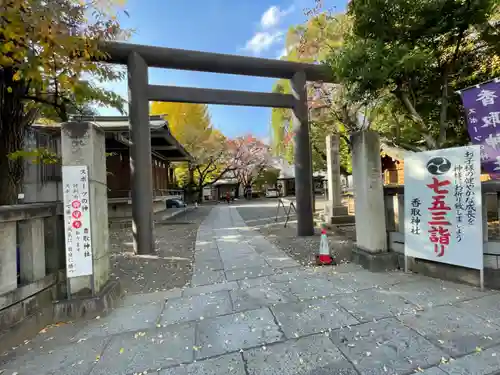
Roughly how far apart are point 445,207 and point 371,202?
1.08 metres

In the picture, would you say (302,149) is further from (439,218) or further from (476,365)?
(476,365)

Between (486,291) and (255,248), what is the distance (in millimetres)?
4553

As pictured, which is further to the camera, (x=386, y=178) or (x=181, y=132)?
(x=181, y=132)

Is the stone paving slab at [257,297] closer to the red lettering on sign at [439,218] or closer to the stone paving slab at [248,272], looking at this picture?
the stone paving slab at [248,272]

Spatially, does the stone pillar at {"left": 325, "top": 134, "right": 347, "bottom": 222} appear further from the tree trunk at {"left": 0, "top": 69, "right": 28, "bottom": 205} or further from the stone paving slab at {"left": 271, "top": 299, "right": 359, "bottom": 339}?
the tree trunk at {"left": 0, "top": 69, "right": 28, "bottom": 205}

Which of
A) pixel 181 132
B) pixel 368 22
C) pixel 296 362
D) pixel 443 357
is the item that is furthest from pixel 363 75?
pixel 181 132

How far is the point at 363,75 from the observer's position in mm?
4516

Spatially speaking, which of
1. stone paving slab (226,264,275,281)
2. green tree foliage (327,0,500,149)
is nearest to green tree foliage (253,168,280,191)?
green tree foliage (327,0,500,149)

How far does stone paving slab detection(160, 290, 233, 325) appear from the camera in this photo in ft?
10.9

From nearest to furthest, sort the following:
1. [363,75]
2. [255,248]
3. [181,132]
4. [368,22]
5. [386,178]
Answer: [363,75] < [368,22] < [255,248] < [386,178] < [181,132]

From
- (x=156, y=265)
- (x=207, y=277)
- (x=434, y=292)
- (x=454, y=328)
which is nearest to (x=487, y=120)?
(x=434, y=292)

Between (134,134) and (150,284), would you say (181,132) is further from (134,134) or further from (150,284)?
(150,284)

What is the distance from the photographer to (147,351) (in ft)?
8.63

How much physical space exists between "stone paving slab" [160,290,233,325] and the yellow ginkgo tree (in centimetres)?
342
